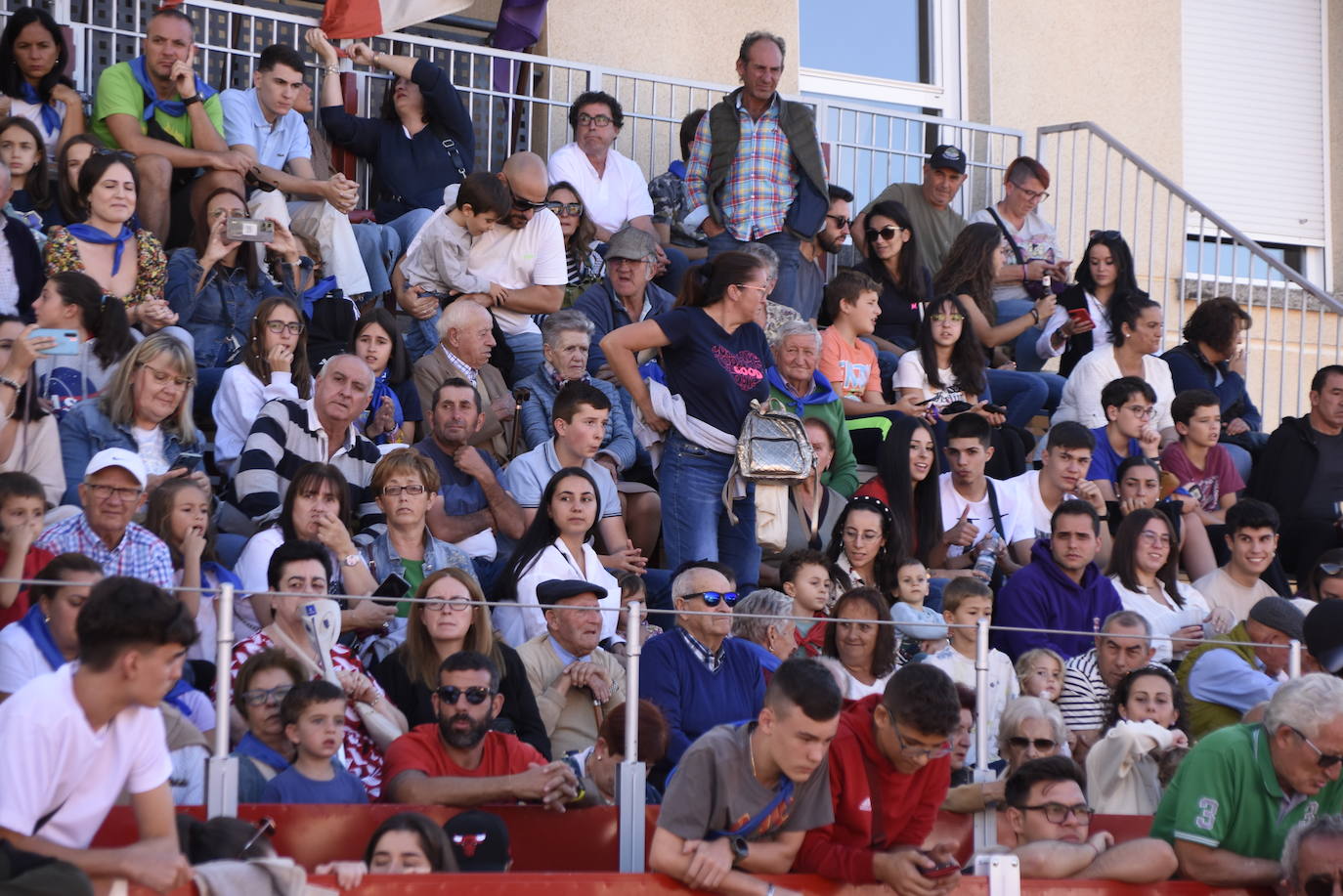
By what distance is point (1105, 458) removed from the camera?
33.9 feet

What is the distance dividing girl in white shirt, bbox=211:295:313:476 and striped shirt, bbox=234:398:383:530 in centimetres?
12

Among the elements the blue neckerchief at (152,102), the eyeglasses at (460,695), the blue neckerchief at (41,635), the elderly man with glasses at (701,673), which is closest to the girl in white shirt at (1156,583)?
the elderly man with glasses at (701,673)

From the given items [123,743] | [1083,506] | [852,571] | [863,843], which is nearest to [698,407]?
[852,571]

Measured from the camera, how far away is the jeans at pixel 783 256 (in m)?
11.2

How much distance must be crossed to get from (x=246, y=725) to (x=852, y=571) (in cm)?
323

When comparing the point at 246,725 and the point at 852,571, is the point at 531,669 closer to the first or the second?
the point at 246,725

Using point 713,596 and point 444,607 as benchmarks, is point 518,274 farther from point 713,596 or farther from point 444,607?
point 444,607

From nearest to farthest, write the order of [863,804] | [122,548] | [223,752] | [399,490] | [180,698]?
1. [223,752]
2. [863,804]
3. [180,698]
4. [122,548]
5. [399,490]

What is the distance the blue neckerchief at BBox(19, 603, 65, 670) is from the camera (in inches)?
242

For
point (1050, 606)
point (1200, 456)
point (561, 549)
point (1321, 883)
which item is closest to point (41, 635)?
point (561, 549)

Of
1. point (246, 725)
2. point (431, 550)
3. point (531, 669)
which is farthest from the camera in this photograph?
point (431, 550)

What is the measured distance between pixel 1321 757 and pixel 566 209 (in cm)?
578

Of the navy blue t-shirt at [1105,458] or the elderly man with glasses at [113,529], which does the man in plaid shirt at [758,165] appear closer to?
the navy blue t-shirt at [1105,458]

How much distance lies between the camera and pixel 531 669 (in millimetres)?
7367
